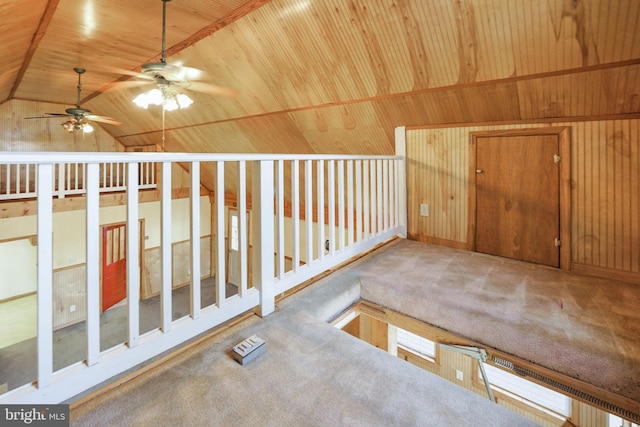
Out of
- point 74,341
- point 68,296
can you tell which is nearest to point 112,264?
point 68,296

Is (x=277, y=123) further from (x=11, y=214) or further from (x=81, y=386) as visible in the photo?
(x=11, y=214)

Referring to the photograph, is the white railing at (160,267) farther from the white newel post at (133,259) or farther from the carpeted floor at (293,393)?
the carpeted floor at (293,393)

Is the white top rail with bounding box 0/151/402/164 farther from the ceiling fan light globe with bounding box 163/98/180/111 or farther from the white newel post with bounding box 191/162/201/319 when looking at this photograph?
the ceiling fan light globe with bounding box 163/98/180/111

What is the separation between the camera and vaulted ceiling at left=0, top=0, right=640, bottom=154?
206 cm

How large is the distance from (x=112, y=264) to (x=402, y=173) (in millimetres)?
6706

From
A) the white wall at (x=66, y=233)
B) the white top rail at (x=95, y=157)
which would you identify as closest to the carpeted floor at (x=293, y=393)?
the white top rail at (x=95, y=157)

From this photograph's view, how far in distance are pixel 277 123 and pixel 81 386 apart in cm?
367

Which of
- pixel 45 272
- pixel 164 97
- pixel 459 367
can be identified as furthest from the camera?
pixel 459 367

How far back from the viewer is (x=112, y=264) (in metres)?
7.05

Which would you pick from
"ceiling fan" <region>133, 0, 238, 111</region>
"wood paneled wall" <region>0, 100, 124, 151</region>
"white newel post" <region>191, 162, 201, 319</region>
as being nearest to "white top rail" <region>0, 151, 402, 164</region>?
"white newel post" <region>191, 162, 201, 319</region>

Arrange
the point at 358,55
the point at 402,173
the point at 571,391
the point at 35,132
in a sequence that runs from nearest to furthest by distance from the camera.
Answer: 1. the point at 571,391
2. the point at 358,55
3. the point at 402,173
4. the point at 35,132

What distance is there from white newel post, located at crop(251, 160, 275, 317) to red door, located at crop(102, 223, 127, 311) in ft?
20.6

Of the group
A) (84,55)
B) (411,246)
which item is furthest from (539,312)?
(84,55)

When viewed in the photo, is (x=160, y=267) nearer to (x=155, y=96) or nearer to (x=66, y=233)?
(x=155, y=96)
